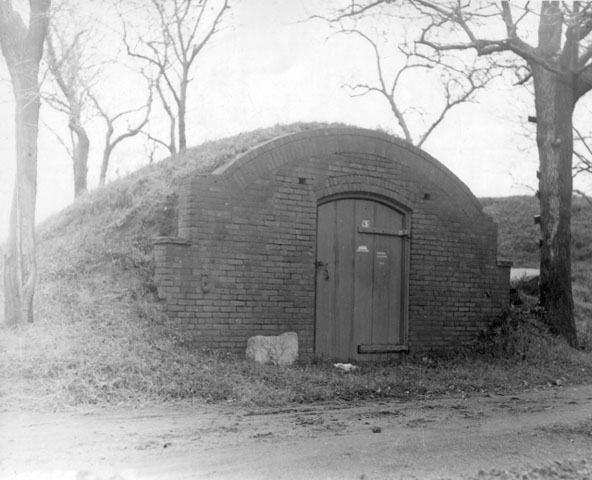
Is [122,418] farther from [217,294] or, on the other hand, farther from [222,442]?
[217,294]

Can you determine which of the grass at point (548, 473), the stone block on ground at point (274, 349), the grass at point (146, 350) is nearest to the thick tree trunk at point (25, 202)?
the grass at point (146, 350)

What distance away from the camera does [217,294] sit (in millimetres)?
10539

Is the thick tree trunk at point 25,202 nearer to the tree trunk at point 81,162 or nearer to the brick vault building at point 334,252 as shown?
the brick vault building at point 334,252

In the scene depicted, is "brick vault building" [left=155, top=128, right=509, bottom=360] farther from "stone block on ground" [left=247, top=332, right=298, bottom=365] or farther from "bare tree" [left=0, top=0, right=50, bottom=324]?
"bare tree" [left=0, top=0, right=50, bottom=324]

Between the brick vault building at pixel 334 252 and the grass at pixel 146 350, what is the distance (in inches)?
19.6

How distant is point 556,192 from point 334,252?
537cm

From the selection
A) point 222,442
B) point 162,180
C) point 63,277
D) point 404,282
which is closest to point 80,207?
point 162,180

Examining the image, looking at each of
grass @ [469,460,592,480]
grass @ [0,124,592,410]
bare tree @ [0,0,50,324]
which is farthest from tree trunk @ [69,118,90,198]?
grass @ [469,460,592,480]

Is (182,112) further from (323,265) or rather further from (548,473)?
(548,473)

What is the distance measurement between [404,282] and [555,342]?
329cm

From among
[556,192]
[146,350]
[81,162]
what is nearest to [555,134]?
[556,192]

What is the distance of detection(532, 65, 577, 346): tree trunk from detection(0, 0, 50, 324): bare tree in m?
9.62

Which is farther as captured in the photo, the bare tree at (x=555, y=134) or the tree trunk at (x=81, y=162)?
the tree trunk at (x=81, y=162)

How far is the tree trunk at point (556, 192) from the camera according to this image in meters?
14.1
